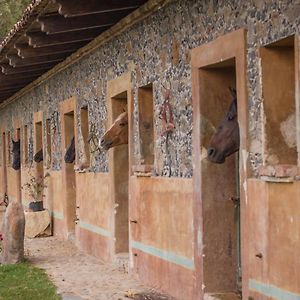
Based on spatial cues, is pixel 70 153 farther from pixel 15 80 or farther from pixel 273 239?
pixel 273 239

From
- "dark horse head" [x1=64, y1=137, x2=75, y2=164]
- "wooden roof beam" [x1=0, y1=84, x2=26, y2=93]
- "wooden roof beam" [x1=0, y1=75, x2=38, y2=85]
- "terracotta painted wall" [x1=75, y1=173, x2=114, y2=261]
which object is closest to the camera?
"terracotta painted wall" [x1=75, y1=173, x2=114, y2=261]

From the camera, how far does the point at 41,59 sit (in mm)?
14727

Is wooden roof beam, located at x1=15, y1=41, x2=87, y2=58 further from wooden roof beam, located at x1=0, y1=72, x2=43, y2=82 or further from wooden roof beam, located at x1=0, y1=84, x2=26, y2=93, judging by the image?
wooden roof beam, located at x1=0, y1=84, x2=26, y2=93

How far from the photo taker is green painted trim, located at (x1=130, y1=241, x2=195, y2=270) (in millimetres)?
8812

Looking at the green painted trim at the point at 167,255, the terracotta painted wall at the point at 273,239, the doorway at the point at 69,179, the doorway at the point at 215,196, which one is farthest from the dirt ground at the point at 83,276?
the terracotta painted wall at the point at 273,239

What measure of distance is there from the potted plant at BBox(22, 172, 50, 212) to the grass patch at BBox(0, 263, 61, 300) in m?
5.60

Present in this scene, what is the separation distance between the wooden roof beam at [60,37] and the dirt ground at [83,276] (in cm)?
345

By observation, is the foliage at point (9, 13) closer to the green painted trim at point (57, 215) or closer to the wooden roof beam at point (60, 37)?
the green painted trim at point (57, 215)

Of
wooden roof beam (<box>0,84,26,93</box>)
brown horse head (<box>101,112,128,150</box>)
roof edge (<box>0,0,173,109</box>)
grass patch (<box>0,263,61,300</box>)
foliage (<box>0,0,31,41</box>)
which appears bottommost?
grass patch (<box>0,263,61,300</box>)

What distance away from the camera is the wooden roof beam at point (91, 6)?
374 inches

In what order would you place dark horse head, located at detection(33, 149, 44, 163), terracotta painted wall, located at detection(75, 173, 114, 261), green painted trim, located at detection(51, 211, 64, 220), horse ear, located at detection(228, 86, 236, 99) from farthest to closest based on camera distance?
dark horse head, located at detection(33, 149, 44, 163), green painted trim, located at detection(51, 211, 64, 220), terracotta painted wall, located at detection(75, 173, 114, 261), horse ear, located at detection(228, 86, 236, 99)

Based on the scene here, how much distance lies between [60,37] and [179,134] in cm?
390

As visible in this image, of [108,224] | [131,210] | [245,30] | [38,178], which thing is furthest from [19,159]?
[245,30]

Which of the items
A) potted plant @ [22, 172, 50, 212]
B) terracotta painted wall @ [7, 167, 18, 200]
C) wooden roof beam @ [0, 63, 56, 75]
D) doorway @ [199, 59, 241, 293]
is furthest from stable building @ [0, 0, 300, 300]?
terracotta painted wall @ [7, 167, 18, 200]
